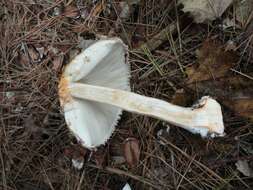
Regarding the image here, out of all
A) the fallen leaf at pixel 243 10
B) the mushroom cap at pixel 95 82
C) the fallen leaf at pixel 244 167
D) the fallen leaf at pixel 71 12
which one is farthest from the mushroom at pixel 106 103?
the fallen leaf at pixel 243 10

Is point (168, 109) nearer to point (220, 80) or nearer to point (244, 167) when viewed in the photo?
point (220, 80)

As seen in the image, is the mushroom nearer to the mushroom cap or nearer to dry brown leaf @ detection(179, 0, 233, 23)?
the mushroom cap

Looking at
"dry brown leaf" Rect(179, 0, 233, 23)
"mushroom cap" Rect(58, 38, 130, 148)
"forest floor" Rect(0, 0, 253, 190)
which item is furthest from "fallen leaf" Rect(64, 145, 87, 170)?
"dry brown leaf" Rect(179, 0, 233, 23)

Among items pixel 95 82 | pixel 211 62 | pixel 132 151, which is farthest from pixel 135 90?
pixel 211 62

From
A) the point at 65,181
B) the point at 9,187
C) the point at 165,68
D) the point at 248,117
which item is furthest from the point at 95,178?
the point at 248,117

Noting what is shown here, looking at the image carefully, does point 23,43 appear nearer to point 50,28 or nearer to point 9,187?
point 50,28

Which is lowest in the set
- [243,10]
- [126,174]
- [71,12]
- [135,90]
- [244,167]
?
[126,174]

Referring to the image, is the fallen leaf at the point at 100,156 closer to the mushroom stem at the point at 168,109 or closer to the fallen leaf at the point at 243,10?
the mushroom stem at the point at 168,109
